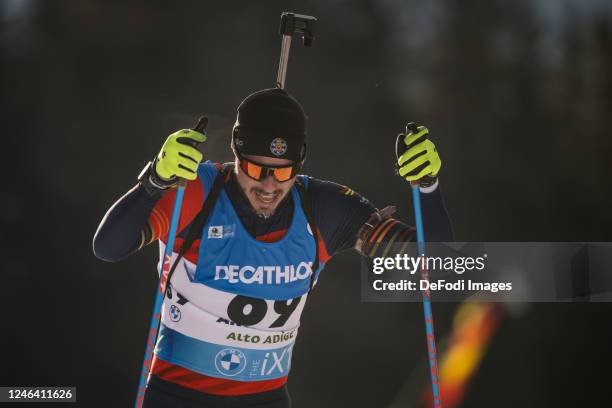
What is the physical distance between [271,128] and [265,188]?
21 cm

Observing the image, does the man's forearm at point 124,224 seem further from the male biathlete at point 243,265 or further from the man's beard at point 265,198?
the man's beard at point 265,198

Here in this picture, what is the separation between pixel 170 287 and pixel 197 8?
8.93ft

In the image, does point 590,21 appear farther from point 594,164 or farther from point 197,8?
point 197,8

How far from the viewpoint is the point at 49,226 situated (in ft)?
14.9

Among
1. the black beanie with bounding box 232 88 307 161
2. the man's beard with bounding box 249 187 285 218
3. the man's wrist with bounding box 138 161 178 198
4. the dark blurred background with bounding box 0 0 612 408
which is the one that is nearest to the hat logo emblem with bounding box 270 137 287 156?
the black beanie with bounding box 232 88 307 161

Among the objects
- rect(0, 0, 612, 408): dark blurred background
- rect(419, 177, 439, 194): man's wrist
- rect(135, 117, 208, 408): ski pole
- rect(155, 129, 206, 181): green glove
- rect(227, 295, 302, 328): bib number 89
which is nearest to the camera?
rect(155, 129, 206, 181): green glove

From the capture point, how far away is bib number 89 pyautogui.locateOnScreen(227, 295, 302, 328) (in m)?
2.45

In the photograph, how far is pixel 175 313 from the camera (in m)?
2.48

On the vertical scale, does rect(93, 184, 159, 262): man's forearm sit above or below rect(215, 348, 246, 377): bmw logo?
above

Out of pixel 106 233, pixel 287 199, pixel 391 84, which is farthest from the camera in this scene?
pixel 391 84

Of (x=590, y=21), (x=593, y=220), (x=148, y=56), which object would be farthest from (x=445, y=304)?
(x=148, y=56)

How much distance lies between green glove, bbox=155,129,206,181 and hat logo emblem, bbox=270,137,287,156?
0.91 ft

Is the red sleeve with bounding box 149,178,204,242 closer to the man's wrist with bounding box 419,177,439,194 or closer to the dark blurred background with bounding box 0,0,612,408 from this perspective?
the man's wrist with bounding box 419,177,439,194

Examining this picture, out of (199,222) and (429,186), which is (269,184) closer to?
(199,222)
